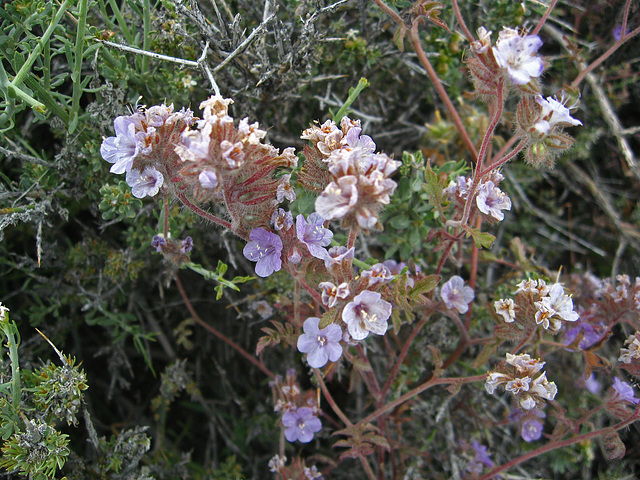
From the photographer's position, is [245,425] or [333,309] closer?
[333,309]

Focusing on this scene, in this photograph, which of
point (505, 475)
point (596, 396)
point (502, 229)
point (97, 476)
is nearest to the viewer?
point (97, 476)

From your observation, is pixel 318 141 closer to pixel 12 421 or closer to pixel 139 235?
pixel 139 235

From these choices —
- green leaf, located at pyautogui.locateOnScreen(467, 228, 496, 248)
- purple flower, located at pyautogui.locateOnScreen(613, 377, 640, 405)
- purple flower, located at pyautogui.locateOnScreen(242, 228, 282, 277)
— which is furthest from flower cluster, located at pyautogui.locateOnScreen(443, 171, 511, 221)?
purple flower, located at pyautogui.locateOnScreen(613, 377, 640, 405)

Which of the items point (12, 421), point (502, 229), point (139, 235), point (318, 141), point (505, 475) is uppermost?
point (318, 141)

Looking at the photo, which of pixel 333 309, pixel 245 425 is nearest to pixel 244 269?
pixel 245 425

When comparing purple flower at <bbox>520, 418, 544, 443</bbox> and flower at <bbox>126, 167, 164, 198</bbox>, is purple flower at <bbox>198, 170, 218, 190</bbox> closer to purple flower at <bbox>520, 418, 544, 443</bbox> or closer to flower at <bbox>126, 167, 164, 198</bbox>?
flower at <bbox>126, 167, 164, 198</bbox>

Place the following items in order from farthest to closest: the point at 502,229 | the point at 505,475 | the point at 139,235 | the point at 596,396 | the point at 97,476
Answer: the point at 502,229, the point at 596,396, the point at 505,475, the point at 139,235, the point at 97,476
